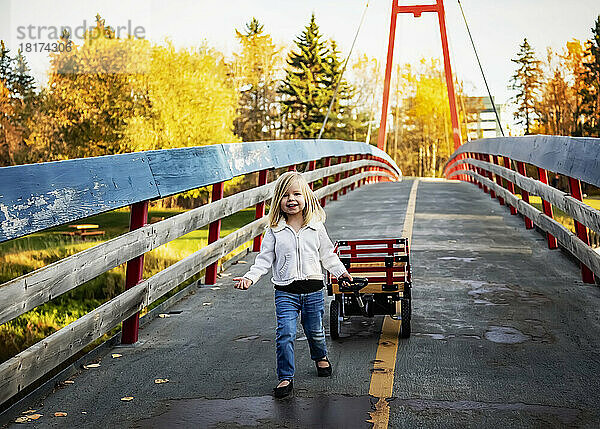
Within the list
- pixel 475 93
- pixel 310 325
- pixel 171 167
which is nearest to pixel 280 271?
pixel 310 325

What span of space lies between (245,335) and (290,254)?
1158 mm

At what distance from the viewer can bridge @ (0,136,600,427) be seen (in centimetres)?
405

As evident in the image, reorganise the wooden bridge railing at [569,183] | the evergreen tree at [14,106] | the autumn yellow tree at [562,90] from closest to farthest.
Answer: the wooden bridge railing at [569,183] < the evergreen tree at [14,106] < the autumn yellow tree at [562,90]

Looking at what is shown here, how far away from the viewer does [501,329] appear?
567 centimetres

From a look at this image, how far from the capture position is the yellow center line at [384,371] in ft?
13.3

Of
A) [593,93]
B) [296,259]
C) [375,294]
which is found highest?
[593,93]

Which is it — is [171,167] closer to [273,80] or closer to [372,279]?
[372,279]

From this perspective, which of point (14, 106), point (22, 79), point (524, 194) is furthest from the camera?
point (22, 79)

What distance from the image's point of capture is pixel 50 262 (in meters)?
21.9

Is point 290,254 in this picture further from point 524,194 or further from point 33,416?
point 524,194

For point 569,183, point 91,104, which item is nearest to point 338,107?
point 91,104

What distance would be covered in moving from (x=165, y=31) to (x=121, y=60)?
5035 millimetres

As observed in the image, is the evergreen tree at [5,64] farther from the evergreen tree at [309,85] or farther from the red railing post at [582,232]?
the red railing post at [582,232]

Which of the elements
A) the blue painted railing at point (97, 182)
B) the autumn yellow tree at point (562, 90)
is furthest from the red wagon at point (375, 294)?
the autumn yellow tree at point (562, 90)
